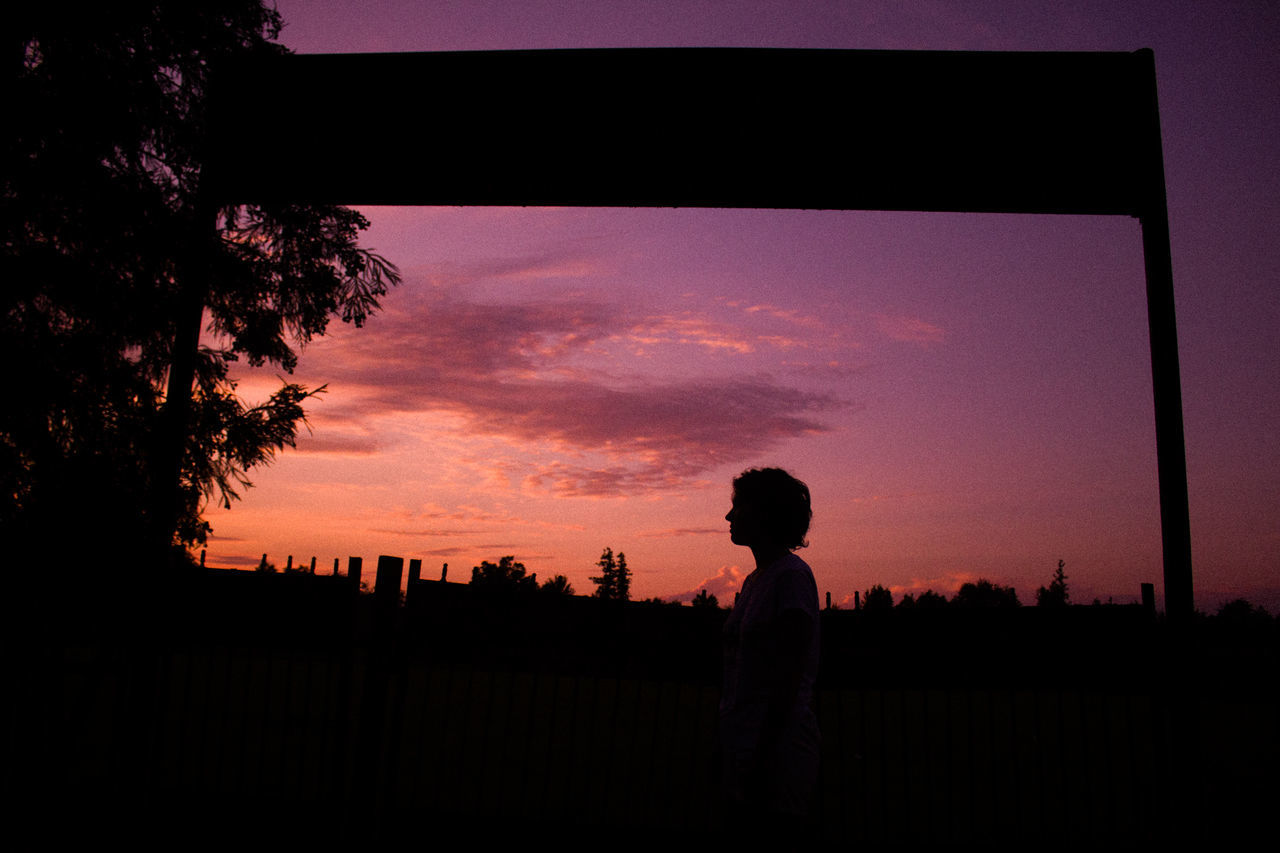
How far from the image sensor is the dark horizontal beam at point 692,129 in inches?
163

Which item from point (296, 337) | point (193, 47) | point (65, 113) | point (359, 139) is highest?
point (193, 47)

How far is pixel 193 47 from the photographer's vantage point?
444 inches

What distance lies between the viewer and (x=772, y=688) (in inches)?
115

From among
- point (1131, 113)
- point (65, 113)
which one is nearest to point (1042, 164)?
point (1131, 113)

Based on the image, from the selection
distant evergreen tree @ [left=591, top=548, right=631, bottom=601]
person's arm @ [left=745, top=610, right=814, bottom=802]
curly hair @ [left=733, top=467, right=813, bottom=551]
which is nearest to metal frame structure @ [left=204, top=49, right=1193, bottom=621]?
curly hair @ [left=733, top=467, right=813, bottom=551]

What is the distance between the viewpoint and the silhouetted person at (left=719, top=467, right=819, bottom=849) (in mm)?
2838

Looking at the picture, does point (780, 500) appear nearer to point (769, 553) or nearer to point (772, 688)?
point (769, 553)

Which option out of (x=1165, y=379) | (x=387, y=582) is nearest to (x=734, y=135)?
(x=1165, y=379)

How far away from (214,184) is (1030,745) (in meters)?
15.6

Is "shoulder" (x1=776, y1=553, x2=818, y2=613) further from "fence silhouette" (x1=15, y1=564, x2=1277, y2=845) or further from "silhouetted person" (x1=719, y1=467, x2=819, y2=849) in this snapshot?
"fence silhouette" (x1=15, y1=564, x2=1277, y2=845)

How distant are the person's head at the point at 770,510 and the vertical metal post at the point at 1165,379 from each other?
217 cm

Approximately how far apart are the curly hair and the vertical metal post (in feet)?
7.09

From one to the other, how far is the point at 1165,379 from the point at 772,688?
2.87 m

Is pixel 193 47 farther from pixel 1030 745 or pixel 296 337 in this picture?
pixel 1030 745
